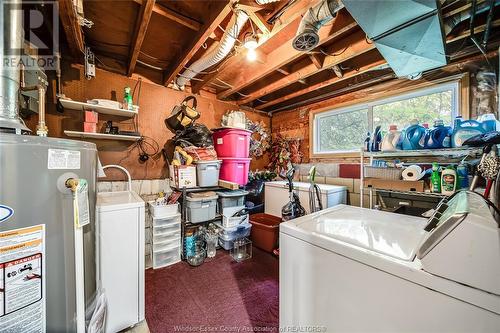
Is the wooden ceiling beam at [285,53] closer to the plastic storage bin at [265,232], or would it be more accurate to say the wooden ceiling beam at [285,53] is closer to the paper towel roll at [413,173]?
the paper towel roll at [413,173]

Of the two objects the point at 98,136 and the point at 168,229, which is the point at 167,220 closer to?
the point at 168,229

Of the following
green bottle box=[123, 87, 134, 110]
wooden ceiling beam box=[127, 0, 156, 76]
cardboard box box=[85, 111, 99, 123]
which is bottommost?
cardboard box box=[85, 111, 99, 123]

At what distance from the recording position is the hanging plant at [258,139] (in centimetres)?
348

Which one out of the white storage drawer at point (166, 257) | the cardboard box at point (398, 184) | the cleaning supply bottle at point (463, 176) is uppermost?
the cleaning supply bottle at point (463, 176)

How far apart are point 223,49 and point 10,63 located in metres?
1.33

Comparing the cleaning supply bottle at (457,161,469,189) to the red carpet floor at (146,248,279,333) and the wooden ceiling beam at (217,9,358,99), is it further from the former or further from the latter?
the red carpet floor at (146,248,279,333)

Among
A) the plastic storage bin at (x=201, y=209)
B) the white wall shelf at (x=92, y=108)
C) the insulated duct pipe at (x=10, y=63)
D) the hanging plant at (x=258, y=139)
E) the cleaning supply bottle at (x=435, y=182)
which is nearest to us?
the insulated duct pipe at (x=10, y=63)

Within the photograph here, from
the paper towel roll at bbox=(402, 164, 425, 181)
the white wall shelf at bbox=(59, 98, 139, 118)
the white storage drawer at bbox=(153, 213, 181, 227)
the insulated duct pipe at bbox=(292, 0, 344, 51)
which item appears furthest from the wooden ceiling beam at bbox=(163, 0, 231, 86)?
the paper towel roll at bbox=(402, 164, 425, 181)

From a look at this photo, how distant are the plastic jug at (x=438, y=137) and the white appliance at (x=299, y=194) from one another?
1.06 metres

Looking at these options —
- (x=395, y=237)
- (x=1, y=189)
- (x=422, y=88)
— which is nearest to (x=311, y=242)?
(x=395, y=237)

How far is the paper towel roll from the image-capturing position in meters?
1.67

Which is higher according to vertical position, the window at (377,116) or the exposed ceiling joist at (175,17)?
the exposed ceiling joist at (175,17)

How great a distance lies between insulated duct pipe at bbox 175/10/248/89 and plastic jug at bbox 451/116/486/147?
1.75 meters

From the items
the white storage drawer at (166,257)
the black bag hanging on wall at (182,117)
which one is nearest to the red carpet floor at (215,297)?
the white storage drawer at (166,257)
